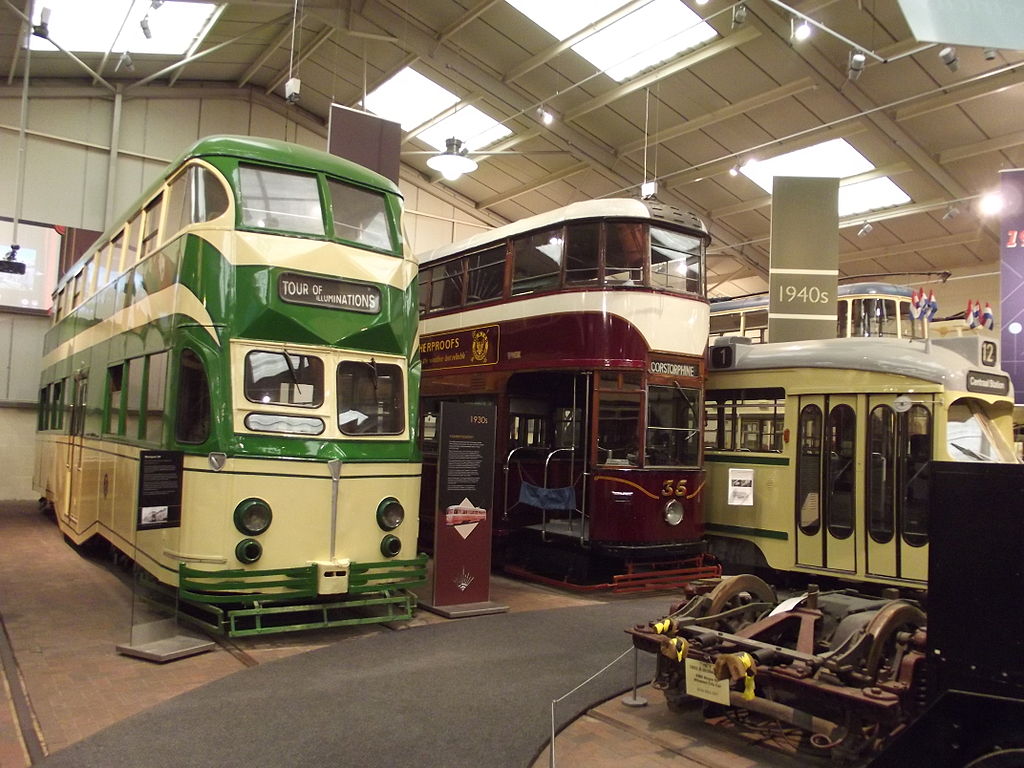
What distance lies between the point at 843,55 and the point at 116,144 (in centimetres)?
1438

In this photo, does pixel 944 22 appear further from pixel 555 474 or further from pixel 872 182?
pixel 872 182

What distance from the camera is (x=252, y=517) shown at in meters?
6.66

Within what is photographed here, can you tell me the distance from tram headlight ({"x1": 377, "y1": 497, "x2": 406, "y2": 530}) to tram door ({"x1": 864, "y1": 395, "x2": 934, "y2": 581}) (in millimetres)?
4775

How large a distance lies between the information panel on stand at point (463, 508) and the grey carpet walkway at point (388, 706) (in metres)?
0.80

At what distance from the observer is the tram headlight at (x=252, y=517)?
21.7ft

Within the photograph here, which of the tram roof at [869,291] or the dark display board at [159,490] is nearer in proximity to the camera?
the dark display board at [159,490]

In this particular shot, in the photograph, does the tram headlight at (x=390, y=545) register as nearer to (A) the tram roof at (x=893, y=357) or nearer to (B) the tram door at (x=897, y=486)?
(B) the tram door at (x=897, y=486)

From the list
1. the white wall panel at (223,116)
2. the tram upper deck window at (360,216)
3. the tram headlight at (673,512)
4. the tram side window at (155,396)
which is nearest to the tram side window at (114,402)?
the tram side window at (155,396)

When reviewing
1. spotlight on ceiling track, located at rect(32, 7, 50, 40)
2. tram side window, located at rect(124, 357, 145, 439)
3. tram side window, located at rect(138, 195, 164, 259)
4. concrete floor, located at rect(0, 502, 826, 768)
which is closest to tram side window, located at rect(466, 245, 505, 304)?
concrete floor, located at rect(0, 502, 826, 768)

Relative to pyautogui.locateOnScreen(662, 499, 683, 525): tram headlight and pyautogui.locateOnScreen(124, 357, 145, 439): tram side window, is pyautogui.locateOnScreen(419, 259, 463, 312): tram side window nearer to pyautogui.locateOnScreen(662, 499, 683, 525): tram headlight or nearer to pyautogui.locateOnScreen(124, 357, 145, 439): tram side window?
pyautogui.locateOnScreen(662, 499, 683, 525): tram headlight

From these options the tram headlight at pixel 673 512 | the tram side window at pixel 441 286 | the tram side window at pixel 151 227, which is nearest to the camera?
the tram side window at pixel 151 227

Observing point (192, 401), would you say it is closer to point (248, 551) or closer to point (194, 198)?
point (248, 551)

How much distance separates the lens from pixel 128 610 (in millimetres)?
7766

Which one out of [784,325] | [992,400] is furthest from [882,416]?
[784,325]
